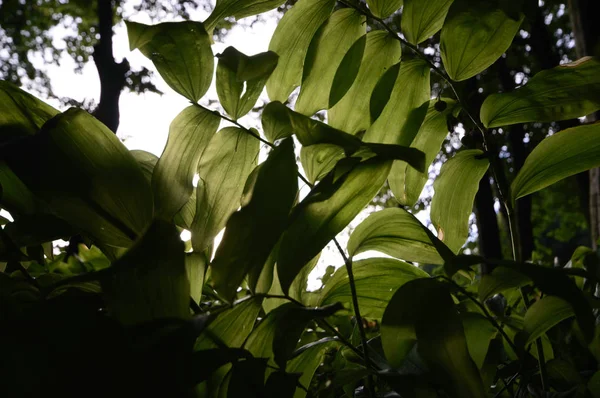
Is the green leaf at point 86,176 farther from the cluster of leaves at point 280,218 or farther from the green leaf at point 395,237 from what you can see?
the green leaf at point 395,237

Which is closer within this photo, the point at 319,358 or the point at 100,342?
the point at 100,342

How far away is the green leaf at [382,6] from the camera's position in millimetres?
536

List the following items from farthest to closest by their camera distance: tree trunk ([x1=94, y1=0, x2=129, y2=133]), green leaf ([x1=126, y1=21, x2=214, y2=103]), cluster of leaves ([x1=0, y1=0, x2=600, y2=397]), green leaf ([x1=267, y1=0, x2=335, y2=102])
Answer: tree trunk ([x1=94, y1=0, x2=129, y2=133]), green leaf ([x1=267, y1=0, x2=335, y2=102]), green leaf ([x1=126, y1=21, x2=214, y2=103]), cluster of leaves ([x1=0, y1=0, x2=600, y2=397])

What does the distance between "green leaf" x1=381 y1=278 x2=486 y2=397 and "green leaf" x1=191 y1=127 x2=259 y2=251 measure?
0.54ft

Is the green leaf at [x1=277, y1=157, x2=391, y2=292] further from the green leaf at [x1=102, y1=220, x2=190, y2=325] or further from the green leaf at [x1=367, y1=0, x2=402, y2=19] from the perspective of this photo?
the green leaf at [x1=367, y1=0, x2=402, y2=19]

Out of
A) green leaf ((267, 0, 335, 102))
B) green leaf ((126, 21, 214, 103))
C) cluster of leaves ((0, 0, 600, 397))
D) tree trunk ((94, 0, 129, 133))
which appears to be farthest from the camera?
tree trunk ((94, 0, 129, 133))

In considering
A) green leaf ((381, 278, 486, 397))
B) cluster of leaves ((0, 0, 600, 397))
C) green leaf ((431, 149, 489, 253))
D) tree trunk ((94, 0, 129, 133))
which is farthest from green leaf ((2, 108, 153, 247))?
tree trunk ((94, 0, 129, 133))

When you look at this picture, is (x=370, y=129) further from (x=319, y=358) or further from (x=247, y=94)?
(x=319, y=358)

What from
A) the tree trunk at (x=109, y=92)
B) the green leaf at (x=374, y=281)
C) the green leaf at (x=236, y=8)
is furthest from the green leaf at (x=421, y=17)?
the tree trunk at (x=109, y=92)

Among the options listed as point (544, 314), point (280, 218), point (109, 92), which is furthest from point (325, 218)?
point (109, 92)

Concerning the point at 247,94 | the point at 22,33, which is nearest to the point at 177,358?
the point at 247,94

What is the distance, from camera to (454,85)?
53 centimetres

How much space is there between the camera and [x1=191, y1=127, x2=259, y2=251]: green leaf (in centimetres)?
46

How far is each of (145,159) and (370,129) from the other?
0.23 meters
